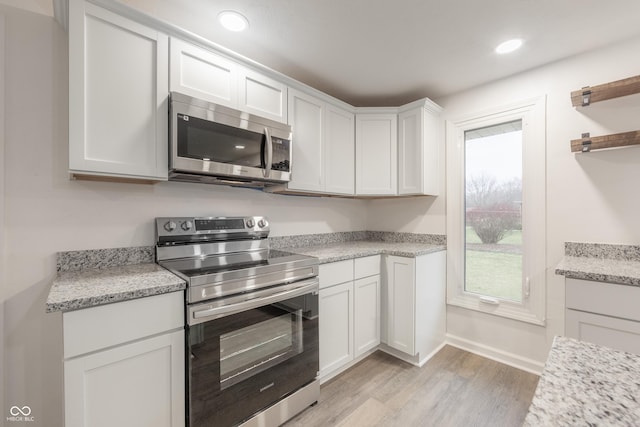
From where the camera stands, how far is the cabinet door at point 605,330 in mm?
1309

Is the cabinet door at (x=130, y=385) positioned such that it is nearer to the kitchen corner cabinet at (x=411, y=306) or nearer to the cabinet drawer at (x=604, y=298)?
the kitchen corner cabinet at (x=411, y=306)

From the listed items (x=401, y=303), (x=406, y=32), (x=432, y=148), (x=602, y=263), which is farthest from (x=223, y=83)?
(x=602, y=263)

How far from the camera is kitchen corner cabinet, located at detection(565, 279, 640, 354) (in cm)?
131

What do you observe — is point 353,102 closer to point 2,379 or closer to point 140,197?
point 140,197

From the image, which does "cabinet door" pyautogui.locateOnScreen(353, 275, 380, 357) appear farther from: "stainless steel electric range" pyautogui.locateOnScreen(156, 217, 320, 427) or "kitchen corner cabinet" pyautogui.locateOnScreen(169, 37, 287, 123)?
"kitchen corner cabinet" pyautogui.locateOnScreen(169, 37, 287, 123)

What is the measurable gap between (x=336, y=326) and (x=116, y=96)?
6.36 feet

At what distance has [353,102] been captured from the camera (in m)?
2.93

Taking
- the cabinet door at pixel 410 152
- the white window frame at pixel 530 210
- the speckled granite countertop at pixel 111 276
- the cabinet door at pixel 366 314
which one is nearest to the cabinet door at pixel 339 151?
the cabinet door at pixel 410 152

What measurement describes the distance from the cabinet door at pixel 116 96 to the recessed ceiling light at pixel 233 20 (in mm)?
417

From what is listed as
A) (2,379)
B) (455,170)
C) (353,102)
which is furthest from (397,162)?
(2,379)

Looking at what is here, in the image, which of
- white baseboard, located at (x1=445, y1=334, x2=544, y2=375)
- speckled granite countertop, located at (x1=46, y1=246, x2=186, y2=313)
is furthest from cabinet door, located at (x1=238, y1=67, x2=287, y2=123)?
white baseboard, located at (x1=445, y1=334, x2=544, y2=375)

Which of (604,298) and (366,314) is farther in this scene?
(366,314)

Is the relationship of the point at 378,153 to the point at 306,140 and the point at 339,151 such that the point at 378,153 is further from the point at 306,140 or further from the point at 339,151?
the point at 306,140

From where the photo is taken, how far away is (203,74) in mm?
1617
